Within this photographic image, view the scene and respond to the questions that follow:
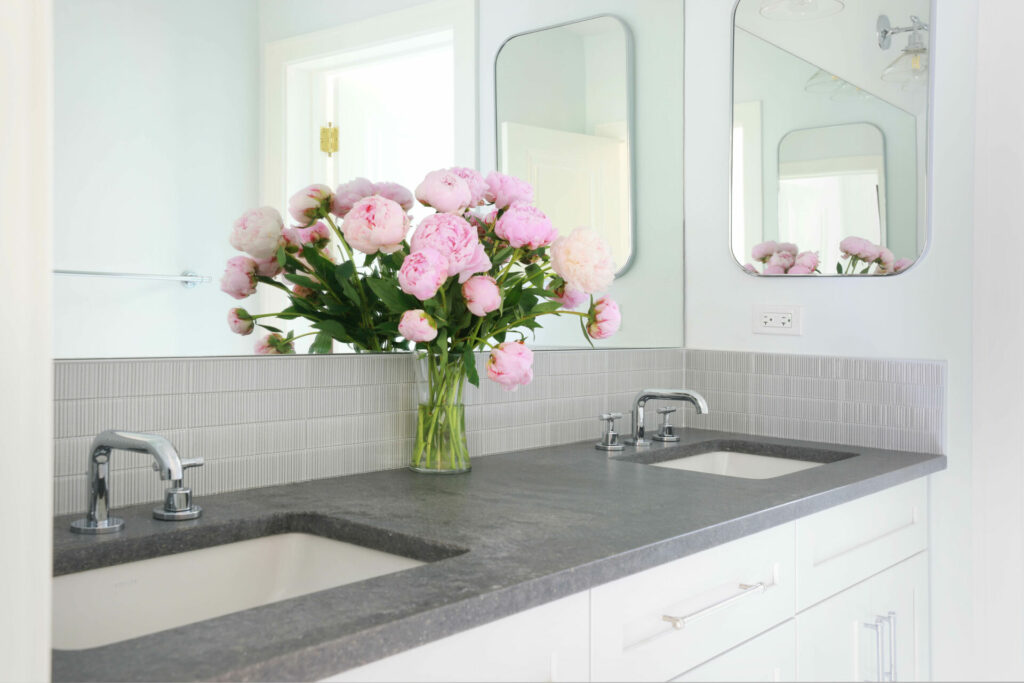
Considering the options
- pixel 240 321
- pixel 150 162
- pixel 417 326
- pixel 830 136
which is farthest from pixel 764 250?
pixel 150 162

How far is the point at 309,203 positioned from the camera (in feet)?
5.03

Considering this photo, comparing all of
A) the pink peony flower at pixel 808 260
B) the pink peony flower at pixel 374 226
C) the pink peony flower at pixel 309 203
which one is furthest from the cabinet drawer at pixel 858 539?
the pink peony flower at pixel 309 203

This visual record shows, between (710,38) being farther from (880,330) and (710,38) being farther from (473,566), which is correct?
(473,566)

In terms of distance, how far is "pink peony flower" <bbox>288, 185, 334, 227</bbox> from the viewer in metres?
1.52

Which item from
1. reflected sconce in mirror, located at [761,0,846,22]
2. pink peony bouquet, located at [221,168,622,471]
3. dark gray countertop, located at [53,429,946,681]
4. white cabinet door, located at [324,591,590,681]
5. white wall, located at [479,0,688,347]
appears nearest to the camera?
dark gray countertop, located at [53,429,946,681]

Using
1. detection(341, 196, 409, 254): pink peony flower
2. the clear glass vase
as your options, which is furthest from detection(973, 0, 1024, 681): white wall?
detection(341, 196, 409, 254): pink peony flower

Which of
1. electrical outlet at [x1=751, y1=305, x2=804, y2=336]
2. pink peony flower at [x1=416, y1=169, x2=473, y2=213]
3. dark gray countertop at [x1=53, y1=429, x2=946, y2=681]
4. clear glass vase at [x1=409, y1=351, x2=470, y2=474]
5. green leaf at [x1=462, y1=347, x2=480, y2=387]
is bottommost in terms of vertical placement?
dark gray countertop at [x1=53, y1=429, x2=946, y2=681]

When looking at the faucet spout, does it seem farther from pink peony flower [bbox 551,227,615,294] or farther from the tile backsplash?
pink peony flower [bbox 551,227,615,294]

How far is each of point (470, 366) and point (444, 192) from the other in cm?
29


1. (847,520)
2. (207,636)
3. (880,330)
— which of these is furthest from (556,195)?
(207,636)

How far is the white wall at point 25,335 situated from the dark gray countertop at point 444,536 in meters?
0.18

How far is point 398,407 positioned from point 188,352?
43 centimetres

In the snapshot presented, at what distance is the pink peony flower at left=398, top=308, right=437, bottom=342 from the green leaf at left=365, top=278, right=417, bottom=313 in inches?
2.2

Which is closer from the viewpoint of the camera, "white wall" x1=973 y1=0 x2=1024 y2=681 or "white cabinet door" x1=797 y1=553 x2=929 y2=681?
"white cabinet door" x1=797 y1=553 x2=929 y2=681
